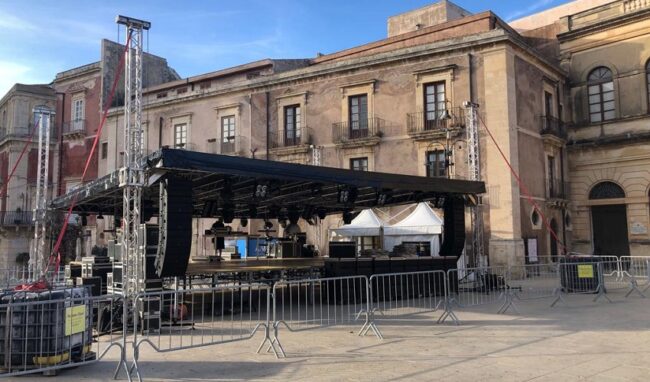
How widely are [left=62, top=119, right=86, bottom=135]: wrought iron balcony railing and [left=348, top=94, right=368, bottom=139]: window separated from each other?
2152cm

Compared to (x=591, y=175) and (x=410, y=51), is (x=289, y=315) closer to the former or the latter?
(x=410, y=51)

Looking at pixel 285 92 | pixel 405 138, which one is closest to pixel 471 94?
pixel 405 138

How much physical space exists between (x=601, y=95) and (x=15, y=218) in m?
39.2

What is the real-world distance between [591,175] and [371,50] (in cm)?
1315

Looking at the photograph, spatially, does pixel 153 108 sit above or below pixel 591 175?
above

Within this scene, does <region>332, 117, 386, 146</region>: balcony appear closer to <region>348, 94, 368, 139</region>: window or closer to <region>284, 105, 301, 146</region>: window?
<region>348, 94, 368, 139</region>: window

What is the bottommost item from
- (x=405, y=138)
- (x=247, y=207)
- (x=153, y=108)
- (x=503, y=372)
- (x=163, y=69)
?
(x=503, y=372)

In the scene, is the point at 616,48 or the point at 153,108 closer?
the point at 616,48

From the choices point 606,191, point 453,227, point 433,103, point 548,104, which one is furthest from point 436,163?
point 453,227

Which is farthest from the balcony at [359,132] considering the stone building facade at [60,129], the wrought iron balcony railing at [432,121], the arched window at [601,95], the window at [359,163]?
the stone building facade at [60,129]

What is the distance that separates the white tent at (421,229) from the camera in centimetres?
2223

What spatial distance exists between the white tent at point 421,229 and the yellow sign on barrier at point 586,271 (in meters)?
7.71

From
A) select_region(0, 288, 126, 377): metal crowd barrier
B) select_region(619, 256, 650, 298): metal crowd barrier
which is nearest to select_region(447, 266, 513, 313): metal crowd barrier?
select_region(619, 256, 650, 298): metal crowd barrier

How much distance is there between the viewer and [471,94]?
963 inches
